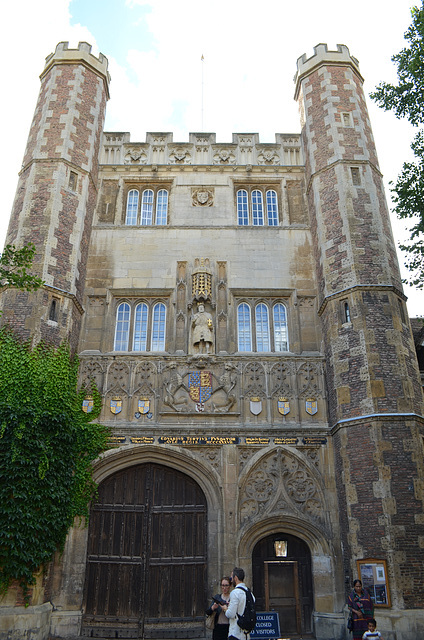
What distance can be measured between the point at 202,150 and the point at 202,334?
7324mm

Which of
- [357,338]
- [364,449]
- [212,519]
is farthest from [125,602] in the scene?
[357,338]

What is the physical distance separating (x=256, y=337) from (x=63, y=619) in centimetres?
859

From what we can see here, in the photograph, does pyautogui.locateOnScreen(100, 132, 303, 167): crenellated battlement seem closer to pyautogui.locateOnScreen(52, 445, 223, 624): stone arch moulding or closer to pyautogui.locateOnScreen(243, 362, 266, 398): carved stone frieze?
pyautogui.locateOnScreen(243, 362, 266, 398): carved stone frieze

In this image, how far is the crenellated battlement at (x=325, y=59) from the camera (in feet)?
60.8

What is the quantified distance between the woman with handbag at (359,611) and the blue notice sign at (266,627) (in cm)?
138

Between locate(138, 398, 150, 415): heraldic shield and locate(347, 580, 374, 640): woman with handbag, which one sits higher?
locate(138, 398, 150, 415): heraldic shield

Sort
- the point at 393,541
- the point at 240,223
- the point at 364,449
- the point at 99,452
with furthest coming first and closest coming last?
the point at 240,223 < the point at 99,452 < the point at 364,449 < the point at 393,541

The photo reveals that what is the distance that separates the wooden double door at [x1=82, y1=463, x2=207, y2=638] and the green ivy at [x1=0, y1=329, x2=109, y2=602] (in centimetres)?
99

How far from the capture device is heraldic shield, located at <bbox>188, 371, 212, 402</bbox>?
14500 millimetres

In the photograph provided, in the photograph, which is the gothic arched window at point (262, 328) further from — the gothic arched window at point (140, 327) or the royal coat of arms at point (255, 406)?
the gothic arched window at point (140, 327)

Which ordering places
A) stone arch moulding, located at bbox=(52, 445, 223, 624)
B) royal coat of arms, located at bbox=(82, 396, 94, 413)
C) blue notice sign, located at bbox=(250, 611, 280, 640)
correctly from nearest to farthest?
1. blue notice sign, located at bbox=(250, 611, 280, 640)
2. stone arch moulding, located at bbox=(52, 445, 223, 624)
3. royal coat of arms, located at bbox=(82, 396, 94, 413)

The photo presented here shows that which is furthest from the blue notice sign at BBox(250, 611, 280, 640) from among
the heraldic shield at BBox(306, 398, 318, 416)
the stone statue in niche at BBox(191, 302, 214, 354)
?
the stone statue in niche at BBox(191, 302, 214, 354)

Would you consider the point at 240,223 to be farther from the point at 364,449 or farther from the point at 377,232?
the point at 364,449

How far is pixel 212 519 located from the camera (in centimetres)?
1343
